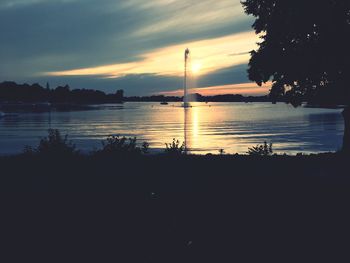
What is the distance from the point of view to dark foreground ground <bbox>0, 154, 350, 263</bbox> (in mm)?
7211

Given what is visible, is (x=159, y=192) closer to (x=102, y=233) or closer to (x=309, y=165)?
(x=102, y=233)

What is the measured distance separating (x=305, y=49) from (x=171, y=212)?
1379 centimetres

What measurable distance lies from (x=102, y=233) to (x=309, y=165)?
33.5ft

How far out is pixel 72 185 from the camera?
1210 cm

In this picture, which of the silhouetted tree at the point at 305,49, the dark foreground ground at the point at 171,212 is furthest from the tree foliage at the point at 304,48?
the dark foreground ground at the point at 171,212

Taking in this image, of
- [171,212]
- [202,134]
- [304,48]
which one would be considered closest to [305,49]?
[304,48]

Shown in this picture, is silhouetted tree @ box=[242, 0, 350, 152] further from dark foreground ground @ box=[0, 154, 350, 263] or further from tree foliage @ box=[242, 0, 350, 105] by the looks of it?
dark foreground ground @ box=[0, 154, 350, 263]

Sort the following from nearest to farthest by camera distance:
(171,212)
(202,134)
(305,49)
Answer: (171,212)
(305,49)
(202,134)

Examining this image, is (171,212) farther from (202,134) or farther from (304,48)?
(202,134)

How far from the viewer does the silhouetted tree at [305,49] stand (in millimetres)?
20109

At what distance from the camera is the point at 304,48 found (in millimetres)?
20859

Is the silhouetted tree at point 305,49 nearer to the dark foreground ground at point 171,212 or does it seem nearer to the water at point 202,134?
the dark foreground ground at point 171,212

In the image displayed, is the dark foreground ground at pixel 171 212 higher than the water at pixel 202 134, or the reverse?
the dark foreground ground at pixel 171 212

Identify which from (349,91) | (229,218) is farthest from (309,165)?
(229,218)
